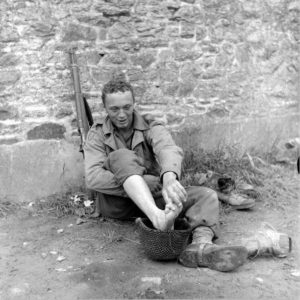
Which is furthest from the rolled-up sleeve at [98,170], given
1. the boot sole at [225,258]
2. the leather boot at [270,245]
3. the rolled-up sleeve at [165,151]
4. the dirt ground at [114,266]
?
the leather boot at [270,245]

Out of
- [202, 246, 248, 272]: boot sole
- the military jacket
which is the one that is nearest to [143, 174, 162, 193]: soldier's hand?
the military jacket

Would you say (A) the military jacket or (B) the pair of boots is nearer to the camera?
Result: (B) the pair of boots

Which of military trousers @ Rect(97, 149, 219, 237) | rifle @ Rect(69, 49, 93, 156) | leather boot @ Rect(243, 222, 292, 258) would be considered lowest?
leather boot @ Rect(243, 222, 292, 258)

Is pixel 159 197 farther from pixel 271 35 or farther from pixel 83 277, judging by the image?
pixel 271 35

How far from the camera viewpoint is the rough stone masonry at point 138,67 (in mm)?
4043

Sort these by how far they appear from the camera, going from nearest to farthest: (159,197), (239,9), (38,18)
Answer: (159,197) → (38,18) → (239,9)

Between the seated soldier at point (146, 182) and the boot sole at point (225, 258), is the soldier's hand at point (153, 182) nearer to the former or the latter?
the seated soldier at point (146, 182)

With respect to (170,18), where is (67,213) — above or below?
below

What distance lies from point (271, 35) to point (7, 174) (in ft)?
10.7

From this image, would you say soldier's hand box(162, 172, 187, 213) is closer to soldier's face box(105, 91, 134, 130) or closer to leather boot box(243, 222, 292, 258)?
leather boot box(243, 222, 292, 258)

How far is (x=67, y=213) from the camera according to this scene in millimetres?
4004

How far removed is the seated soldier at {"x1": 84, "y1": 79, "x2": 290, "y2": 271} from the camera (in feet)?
8.89

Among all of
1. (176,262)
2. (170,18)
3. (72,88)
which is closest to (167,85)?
(170,18)

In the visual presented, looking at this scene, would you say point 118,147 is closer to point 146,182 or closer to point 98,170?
point 98,170
